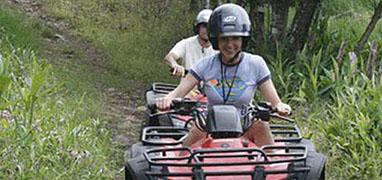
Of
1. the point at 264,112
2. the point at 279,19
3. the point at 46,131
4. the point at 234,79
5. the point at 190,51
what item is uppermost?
the point at 234,79

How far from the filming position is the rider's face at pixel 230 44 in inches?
177

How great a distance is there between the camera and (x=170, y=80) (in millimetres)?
10391

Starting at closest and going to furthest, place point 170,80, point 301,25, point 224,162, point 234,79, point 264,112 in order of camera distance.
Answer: point 224,162
point 264,112
point 234,79
point 301,25
point 170,80

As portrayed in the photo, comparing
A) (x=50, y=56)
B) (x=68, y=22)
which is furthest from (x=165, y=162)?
(x=68, y=22)

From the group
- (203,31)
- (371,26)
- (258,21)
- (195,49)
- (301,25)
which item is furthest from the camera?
(258,21)

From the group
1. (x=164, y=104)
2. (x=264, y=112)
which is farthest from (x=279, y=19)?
→ (x=264, y=112)

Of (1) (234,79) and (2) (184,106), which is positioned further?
(1) (234,79)

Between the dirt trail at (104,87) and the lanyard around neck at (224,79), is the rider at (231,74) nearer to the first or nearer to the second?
the lanyard around neck at (224,79)

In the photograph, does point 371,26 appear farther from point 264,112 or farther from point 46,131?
point 264,112

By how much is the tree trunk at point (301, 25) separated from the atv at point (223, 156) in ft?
16.8

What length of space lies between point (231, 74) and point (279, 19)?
519cm

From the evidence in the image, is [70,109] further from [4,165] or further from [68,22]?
[68,22]

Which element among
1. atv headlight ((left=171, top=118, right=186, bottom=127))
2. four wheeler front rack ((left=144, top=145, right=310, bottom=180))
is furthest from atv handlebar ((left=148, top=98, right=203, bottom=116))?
atv headlight ((left=171, top=118, right=186, bottom=127))

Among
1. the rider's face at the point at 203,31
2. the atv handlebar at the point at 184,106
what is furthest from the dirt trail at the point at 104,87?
the atv handlebar at the point at 184,106
